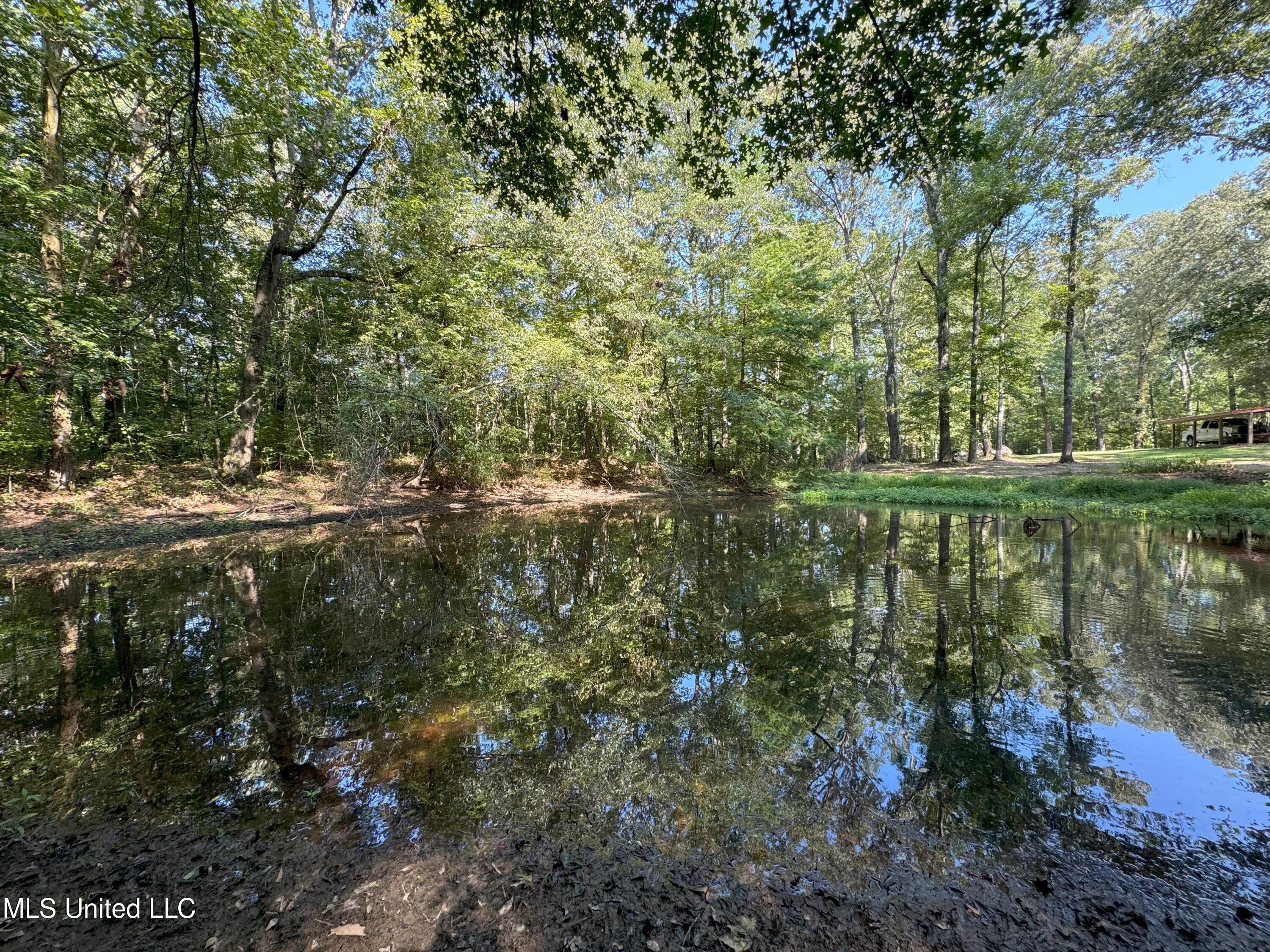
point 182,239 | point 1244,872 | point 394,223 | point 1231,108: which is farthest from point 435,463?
point 1231,108

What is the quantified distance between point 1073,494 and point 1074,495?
23 mm

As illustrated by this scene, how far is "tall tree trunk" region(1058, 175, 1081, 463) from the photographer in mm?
17562

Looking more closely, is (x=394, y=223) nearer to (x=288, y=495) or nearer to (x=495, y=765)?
(x=288, y=495)

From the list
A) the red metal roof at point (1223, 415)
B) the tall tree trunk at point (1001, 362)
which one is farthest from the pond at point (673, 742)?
the red metal roof at point (1223, 415)

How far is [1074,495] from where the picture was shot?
565 inches

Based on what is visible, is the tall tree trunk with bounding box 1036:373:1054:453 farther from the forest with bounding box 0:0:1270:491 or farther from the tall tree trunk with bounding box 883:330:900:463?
the tall tree trunk with bounding box 883:330:900:463

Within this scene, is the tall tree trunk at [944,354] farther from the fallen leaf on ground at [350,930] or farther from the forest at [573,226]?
the fallen leaf on ground at [350,930]

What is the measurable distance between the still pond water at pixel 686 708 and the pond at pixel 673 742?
2cm

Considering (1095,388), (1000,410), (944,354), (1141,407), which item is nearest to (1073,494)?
(944,354)

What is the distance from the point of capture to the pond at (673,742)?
193cm

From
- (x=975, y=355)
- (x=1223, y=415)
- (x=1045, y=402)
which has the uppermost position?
(x=975, y=355)

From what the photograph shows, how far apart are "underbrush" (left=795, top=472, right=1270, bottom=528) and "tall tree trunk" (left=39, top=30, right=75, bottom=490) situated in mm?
20250

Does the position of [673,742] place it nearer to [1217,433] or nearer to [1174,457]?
[1174,457]

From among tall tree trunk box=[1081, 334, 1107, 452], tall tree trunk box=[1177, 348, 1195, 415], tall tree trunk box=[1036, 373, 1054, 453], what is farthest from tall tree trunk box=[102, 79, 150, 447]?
tall tree trunk box=[1177, 348, 1195, 415]
